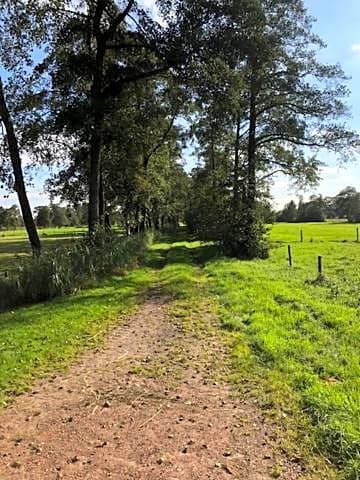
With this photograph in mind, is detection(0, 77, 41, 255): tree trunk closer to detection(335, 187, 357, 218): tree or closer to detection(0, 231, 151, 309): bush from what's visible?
detection(0, 231, 151, 309): bush

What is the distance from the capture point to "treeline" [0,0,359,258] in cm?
1695

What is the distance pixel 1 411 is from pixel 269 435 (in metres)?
3.09

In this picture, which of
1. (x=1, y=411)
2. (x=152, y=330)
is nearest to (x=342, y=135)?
(x=152, y=330)

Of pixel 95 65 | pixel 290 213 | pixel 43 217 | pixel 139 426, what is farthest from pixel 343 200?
pixel 139 426

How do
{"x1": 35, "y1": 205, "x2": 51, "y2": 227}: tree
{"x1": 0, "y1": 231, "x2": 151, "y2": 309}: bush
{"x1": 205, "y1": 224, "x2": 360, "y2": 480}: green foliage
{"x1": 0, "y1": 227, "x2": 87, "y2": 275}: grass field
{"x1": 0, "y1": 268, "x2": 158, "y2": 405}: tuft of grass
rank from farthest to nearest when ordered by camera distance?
1. {"x1": 35, "y1": 205, "x2": 51, "y2": 227}: tree
2. {"x1": 0, "y1": 227, "x2": 87, "y2": 275}: grass field
3. {"x1": 0, "y1": 231, "x2": 151, "y2": 309}: bush
4. {"x1": 0, "y1": 268, "x2": 158, "y2": 405}: tuft of grass
5. {"x1": 205, "y1": 224, "x2": 360, "y2": 480}: green foliage

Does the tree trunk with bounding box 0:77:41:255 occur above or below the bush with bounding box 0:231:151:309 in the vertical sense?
above

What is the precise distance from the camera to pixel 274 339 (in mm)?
7871

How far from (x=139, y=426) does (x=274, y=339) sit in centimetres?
351

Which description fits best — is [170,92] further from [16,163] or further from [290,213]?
[290,213]

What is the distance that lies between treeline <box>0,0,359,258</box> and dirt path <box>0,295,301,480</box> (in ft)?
33.0

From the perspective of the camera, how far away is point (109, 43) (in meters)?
20.1

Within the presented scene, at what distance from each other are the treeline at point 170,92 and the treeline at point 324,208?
77458 millimetres

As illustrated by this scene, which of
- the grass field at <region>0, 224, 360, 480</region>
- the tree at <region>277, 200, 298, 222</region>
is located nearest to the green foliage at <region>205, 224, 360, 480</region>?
the grass field at <region>0, 224, 360, 480</region>

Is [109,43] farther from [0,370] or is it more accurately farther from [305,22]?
[0,370]
